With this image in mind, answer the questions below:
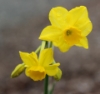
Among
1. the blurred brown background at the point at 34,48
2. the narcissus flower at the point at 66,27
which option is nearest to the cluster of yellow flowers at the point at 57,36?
the narcissus flower at the point at 66,27

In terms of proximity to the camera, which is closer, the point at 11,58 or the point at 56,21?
the point at 56,21

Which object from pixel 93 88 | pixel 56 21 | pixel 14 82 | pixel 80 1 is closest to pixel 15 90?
pixel 14 82

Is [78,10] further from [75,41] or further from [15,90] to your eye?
[15,90]

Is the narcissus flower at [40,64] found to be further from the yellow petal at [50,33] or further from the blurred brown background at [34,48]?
the blurred brown background at [34,48]

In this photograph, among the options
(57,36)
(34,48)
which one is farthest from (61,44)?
(34,48)

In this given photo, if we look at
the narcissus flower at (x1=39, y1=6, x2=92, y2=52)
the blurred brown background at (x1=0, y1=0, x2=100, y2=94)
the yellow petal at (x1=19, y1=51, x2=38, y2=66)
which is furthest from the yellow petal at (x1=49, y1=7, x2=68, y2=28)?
the blurred brown background at (x1=0, y1=0, x2=100, y2=94)

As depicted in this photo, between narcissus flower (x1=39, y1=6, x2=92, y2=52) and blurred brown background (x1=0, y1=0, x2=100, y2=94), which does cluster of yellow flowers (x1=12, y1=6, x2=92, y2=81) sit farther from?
blurred brown background (x1=0, y1=0, x2=100, y2=94)

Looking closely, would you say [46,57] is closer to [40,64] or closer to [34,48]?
[40,64]
